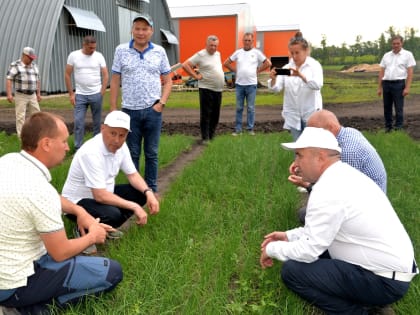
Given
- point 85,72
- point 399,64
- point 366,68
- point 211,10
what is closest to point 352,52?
point 366,68

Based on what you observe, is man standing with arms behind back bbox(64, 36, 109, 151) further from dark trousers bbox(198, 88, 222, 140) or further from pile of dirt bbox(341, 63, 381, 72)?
pile of dirt bbox(341, 63, 381, 72)

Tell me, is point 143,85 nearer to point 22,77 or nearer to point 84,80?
point 84,80

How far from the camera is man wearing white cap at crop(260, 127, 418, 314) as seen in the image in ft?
7.42

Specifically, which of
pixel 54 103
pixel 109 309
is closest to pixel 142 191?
pixel 109 309

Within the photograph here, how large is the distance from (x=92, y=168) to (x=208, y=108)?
4820 millimetres

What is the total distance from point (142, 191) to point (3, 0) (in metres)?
15.1

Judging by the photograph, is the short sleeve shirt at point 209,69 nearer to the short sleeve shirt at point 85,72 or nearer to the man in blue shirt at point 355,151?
the short sleeve shirt at point 85,72

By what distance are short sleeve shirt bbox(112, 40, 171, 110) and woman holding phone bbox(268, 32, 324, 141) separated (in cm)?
166

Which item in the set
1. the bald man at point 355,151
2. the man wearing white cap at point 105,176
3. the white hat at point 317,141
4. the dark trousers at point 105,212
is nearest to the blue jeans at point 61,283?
the man wearing white cap at point 105,176

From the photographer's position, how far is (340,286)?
94.3 inches

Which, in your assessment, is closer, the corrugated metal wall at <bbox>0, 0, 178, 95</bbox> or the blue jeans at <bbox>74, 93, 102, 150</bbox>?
the blue jeans at <bbox>74, 93, 102, 150</bbox>

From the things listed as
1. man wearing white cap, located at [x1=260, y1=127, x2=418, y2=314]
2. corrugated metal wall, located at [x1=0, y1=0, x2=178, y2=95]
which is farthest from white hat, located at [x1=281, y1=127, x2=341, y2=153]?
corrugated metal wall, located at [x1=0, y1=0, x2=178, y2=95]

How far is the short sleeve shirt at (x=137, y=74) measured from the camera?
4.67 meters

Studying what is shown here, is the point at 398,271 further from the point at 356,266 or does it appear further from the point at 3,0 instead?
the point at 3,0
